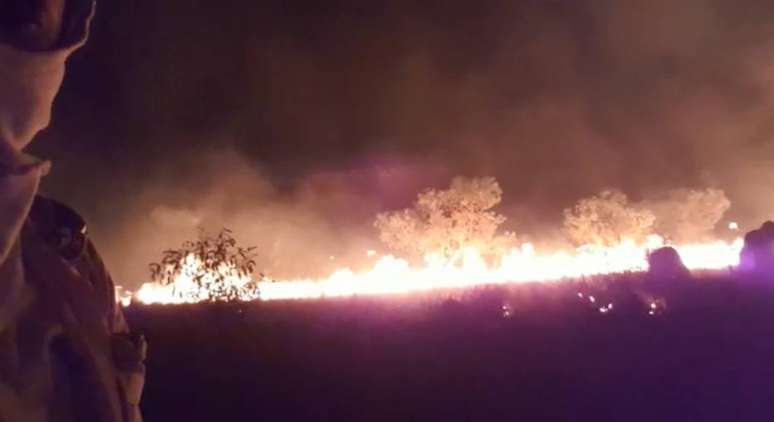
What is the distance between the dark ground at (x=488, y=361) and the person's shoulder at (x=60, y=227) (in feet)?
20.6

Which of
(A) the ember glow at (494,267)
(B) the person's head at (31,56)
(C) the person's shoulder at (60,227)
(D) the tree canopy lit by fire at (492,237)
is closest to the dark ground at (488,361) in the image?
(C) the person's shoulder at (60,227)

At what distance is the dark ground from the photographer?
7746mm

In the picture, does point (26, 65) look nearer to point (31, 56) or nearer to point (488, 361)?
point (31, 56)

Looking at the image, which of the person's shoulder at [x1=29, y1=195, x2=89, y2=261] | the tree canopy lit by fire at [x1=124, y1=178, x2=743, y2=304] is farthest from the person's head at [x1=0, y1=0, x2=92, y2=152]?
the tree canopy lit by fire at [x1=124, y1=178, x2=743, y2=304]

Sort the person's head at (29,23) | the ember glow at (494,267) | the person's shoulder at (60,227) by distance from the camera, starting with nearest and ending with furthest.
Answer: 1. the person's head at (29,23)
2. the person's shoulder at (60,227)
3. the ember glow at (494,267)

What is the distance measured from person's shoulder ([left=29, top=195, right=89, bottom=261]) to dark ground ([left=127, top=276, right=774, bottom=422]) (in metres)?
A: 6.27

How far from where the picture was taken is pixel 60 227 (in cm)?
168

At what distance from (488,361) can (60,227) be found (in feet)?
27.5

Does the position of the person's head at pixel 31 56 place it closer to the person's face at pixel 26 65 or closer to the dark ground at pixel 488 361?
the person's face at pixel 26 65

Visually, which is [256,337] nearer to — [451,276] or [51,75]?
[51,75]

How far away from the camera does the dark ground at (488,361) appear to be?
775 centimetres

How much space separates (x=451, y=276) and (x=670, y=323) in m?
23.7

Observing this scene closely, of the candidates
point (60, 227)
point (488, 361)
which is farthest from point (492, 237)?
point (60, 227)

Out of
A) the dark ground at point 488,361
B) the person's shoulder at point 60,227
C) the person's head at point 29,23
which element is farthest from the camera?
the dark ground at point 488,361
